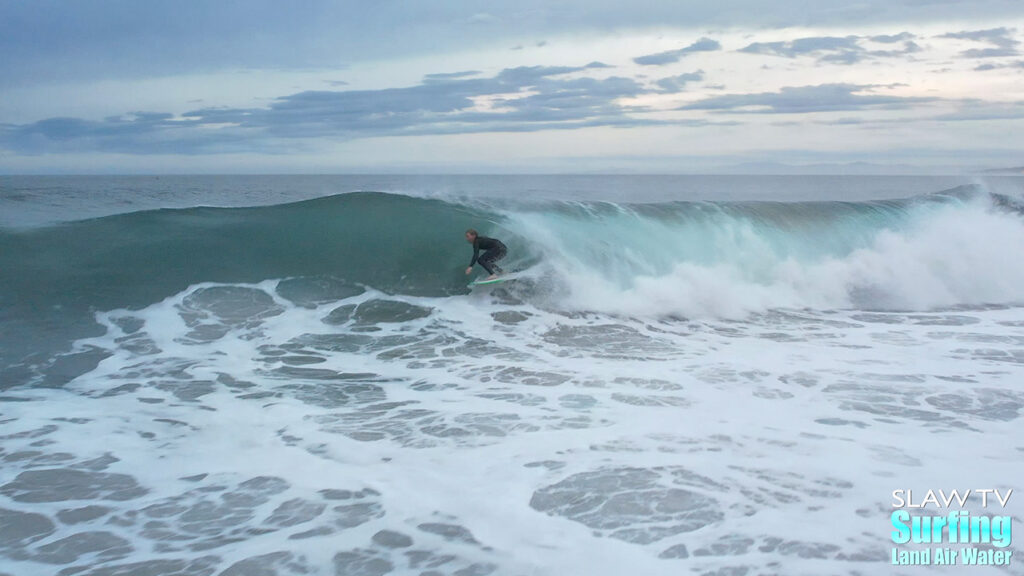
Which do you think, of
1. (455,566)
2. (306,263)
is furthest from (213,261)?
(455,566)

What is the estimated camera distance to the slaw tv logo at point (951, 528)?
428 centimetres

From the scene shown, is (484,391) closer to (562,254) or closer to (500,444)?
(500,444)

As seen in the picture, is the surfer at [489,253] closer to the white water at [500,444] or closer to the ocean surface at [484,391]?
the ocean surface at [484,391]

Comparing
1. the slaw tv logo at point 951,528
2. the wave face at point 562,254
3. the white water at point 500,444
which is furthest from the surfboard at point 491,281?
the slaw tv logo at point 951,528

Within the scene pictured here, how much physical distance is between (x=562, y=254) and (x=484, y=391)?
22.1 ft

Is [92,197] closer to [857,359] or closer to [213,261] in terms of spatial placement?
[213,261]

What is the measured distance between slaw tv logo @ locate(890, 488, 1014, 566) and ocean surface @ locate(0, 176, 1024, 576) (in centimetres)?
10

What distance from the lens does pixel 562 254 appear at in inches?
566

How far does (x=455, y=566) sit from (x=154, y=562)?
1.90 metres

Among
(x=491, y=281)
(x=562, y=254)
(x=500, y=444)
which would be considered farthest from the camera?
(x=562, y=254)

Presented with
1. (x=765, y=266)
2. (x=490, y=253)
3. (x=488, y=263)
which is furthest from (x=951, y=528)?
(x=765, y=266)

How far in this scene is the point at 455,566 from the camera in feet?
14.3

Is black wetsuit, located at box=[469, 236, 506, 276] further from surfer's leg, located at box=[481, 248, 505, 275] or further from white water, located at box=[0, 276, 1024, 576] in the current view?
white water, located at box=[0, 276, 1024, 576]

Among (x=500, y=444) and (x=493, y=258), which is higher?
(x=493, y=258)
